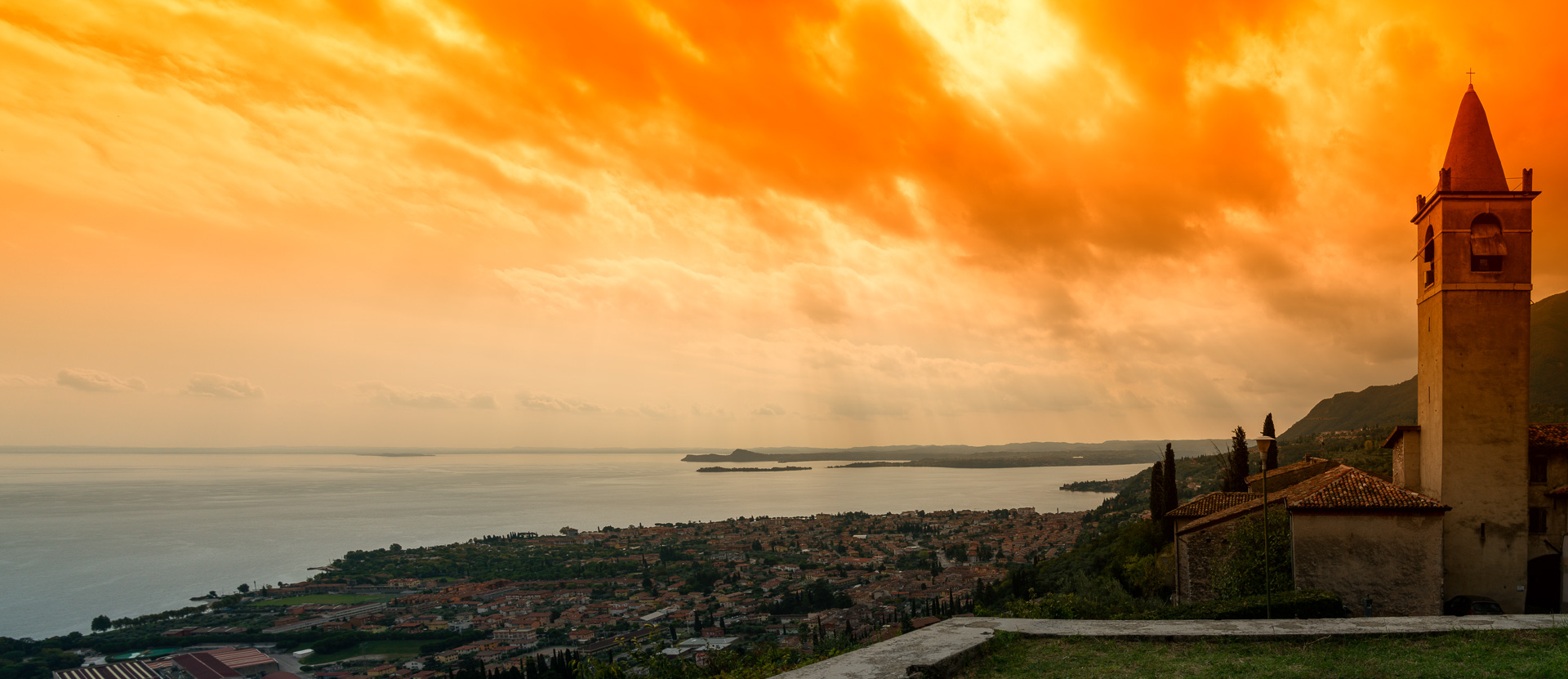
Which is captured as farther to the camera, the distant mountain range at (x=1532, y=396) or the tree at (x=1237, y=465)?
the distant mountain range at (x=1532, y=396)

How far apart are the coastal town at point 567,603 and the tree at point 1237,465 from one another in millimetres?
11781

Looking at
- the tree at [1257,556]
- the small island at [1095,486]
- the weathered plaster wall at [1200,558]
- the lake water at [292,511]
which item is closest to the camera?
the tree at [1257,556]

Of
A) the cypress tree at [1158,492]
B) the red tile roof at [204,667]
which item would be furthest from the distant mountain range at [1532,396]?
the red tile roof at [204,667]

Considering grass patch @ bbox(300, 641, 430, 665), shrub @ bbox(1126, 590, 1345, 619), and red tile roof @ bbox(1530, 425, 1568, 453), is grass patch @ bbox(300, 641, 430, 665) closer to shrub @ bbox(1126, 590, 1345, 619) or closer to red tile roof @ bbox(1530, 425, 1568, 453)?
shrub @ bbox(1126, 590, 1345, 619)

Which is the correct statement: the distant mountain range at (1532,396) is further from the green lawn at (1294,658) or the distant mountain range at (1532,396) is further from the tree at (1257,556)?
the green lawn at (1294,658)

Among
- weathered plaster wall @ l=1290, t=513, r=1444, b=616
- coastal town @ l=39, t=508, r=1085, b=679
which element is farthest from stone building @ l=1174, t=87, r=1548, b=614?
coastal town @ l=39, t=508, r=1085, b=679

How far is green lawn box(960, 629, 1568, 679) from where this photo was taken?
16.8 feet

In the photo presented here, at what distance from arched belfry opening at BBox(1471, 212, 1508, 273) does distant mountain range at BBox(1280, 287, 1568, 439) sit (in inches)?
1768

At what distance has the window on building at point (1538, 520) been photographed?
1426 cm

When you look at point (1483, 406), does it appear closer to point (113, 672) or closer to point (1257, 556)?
point (1257, 556)

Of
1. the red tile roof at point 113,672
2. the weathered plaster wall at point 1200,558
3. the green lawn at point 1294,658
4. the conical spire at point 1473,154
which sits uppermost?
the conical spire at point 1473,154

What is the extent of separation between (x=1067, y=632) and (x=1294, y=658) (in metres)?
1.65

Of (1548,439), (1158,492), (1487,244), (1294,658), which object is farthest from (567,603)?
(1487,244)

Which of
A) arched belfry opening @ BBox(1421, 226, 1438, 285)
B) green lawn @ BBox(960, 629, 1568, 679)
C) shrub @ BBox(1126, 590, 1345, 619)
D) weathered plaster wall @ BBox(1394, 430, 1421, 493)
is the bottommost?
shrub @ BBox(1126, 590, 1345, 619)
